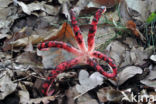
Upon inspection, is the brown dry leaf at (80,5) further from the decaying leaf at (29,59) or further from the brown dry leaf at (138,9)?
the decaying leaf at (29,59)

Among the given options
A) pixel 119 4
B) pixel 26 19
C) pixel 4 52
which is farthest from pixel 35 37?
pixel 119 4

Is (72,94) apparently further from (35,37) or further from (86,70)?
(35,37)

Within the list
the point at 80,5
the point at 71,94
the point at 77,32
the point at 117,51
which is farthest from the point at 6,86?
the point at 80,5

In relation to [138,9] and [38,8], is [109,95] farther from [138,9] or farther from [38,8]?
[38,8]

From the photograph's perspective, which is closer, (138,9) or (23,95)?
(23,95)

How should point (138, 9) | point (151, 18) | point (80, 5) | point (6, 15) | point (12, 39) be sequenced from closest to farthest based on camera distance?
1. point (12, 39)
2. point (151, 18)
3. point (138, 9)
4. point (6, 15)
5. point (80, 5)

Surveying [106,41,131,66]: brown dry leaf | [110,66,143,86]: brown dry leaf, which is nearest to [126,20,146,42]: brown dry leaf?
[106,41,131,66]: brown dry leaf

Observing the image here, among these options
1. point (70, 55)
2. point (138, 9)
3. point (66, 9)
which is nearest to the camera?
point (70, 55)

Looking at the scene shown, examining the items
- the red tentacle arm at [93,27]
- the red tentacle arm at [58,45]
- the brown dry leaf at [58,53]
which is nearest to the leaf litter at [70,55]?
the brown dry leaf at [58,53]
